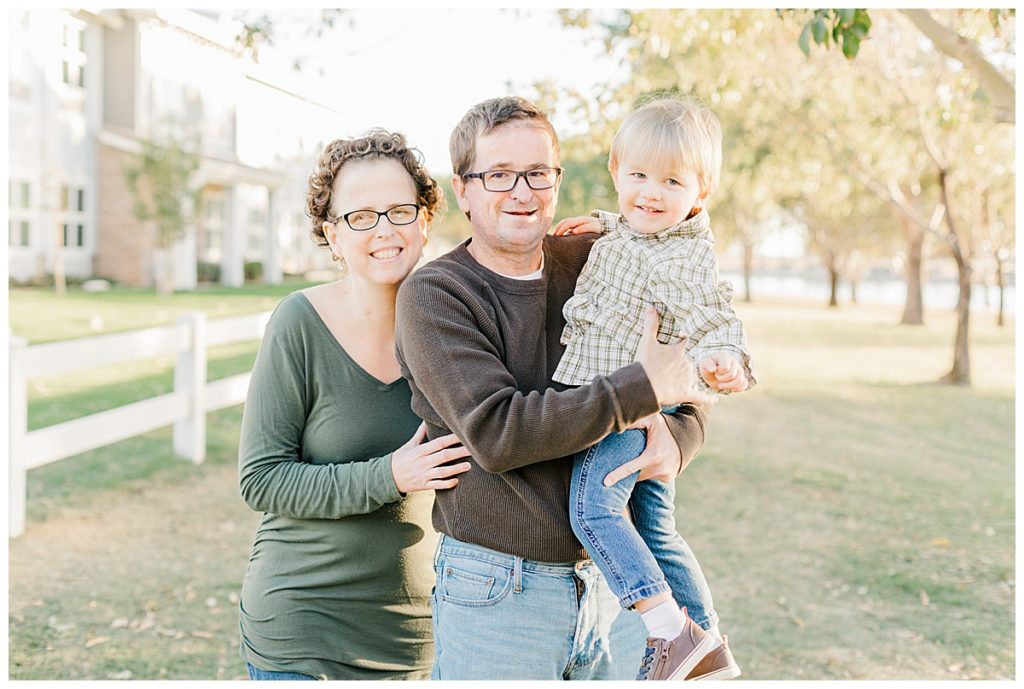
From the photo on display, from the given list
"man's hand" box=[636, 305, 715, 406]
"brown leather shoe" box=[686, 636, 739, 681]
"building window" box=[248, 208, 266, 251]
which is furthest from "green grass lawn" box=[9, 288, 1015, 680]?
"building window" box=[248, 208, 266, 251]

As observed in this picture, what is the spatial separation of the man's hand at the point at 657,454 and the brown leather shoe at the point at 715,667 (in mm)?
449

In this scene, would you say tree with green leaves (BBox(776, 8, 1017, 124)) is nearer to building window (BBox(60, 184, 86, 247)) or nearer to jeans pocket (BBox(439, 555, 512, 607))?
jeans pocket (BBox(439, 555, 512, 607))

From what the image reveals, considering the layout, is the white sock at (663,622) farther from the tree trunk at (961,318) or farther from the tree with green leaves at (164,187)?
the tree with green leaves at (164,187)

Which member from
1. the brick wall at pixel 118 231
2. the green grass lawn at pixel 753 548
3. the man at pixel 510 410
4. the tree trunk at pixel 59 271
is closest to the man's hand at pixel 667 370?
the man at pixel 510 410

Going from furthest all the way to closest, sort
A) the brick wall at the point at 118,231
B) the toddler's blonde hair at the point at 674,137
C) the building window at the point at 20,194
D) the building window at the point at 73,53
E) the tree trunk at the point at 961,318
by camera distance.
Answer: the brick wall at the point at 118,231
the building window at the point at 73,53
the building window at the point at 20,194
the tree trunk at the point at 961,318
the toddler's blonde hair at the point at 674,137

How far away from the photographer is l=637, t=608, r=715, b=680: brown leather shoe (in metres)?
2.46

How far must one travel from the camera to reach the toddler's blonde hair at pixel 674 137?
2.65 meters

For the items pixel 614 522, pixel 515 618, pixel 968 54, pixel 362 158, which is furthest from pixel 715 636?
pixel 968 54

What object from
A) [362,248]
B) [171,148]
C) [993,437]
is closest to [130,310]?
[171,148]

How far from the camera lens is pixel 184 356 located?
366 inches

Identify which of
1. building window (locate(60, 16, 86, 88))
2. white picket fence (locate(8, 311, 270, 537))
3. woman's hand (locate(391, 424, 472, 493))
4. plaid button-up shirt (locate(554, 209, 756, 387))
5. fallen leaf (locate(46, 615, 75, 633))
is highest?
building window (locate(60, 16, 86, 88))

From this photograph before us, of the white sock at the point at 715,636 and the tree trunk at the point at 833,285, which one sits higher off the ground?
the tree trunk at the point at 833,285

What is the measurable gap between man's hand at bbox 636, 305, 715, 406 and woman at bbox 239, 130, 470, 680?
793 millimetres

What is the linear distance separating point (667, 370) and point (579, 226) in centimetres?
68
